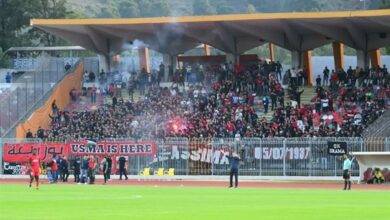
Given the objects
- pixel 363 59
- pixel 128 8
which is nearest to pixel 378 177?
pixel 363 59

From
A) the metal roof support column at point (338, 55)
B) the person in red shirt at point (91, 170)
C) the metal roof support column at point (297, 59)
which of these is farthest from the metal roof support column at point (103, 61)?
the person in red shirt at point (91, 170)

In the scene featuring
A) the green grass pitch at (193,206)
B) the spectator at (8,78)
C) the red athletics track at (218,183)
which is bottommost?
the green grass pitch at (193,206)

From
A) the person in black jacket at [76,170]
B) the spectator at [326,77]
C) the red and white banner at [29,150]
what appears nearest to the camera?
the person in black jacket at [76,170]

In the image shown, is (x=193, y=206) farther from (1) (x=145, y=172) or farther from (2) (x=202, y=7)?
(2) (x=202, y=7)

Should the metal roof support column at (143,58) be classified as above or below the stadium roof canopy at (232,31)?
below

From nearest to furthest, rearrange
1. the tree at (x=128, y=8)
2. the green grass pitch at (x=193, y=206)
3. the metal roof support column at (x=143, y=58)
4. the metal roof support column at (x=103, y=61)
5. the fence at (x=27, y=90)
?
the green grass pitch at (x=193, y=206) < the fence at (x=27, y=90) < the metal roof support column at (x=103, y=61) < the metal roof support column at (x=143, y=58) < the tree at (x=128, y=8)

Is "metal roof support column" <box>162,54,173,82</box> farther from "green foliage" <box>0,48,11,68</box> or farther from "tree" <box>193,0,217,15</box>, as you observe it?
"tree" <box>193,0,217,15</box>

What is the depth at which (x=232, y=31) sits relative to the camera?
3036 inches

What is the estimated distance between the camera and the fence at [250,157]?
5875cm

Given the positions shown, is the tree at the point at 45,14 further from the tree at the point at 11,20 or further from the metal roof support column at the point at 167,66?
the metal roof support column at the point at 167,66

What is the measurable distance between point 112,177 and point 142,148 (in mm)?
2644

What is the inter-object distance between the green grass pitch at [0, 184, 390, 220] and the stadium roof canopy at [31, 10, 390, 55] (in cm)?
3108

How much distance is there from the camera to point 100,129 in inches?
2699

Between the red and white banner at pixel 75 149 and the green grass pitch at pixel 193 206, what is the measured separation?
2107cm
